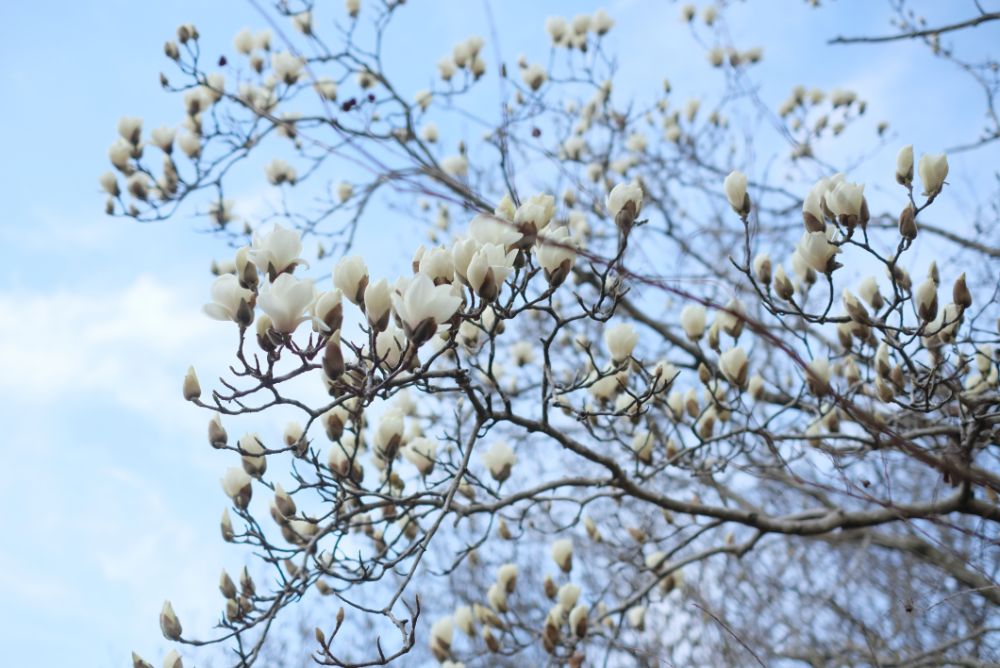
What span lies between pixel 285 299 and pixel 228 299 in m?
0.11

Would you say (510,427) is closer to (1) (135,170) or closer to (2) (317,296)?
(1) (135,170)

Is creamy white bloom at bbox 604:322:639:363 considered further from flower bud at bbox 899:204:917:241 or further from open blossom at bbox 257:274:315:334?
open blossom at bbox 257:274:315:334

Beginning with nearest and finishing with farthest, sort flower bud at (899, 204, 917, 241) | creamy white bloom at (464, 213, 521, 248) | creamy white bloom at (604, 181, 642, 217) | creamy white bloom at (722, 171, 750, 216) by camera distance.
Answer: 1. creamy white bloom at (464, 213, 521, 248)
2. creamy white bloom at (604, 181, 642, 217)
3. flower bud at (899, 204, 917, 241)
4. creamy white bloom at (722, 171, 750, 216)

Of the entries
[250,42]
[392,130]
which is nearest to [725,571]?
[392,130]

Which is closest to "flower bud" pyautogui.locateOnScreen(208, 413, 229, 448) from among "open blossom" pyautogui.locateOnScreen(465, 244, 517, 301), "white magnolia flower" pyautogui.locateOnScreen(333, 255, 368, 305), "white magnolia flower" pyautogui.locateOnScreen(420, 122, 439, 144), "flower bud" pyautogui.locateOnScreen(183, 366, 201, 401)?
"flower bud" pyautogui.locateOnScreen(183, 366, 201, 401)

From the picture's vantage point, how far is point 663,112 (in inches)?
179

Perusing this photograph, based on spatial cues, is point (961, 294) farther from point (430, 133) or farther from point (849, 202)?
point (430, 133)

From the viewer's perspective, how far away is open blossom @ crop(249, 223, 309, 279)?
1.28 m

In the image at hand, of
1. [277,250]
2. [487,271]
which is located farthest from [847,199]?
[277,250]

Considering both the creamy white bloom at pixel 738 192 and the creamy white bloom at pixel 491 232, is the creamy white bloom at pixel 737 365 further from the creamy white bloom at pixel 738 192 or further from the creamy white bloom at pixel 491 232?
the creamy white bloom at pixel 491 232

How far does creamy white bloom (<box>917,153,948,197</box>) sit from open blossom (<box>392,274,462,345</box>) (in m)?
0.90

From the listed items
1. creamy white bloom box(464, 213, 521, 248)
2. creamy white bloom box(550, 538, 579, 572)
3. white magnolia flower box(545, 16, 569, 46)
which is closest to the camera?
creamy white bloom box(464, 213, 521, 248)

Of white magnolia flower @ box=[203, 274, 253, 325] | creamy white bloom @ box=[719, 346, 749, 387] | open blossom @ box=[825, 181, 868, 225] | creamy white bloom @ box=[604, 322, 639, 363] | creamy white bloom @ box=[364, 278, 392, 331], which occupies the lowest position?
creamy white bloom @ box=[364, 278, 392, 331]

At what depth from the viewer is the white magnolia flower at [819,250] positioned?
1567mm
